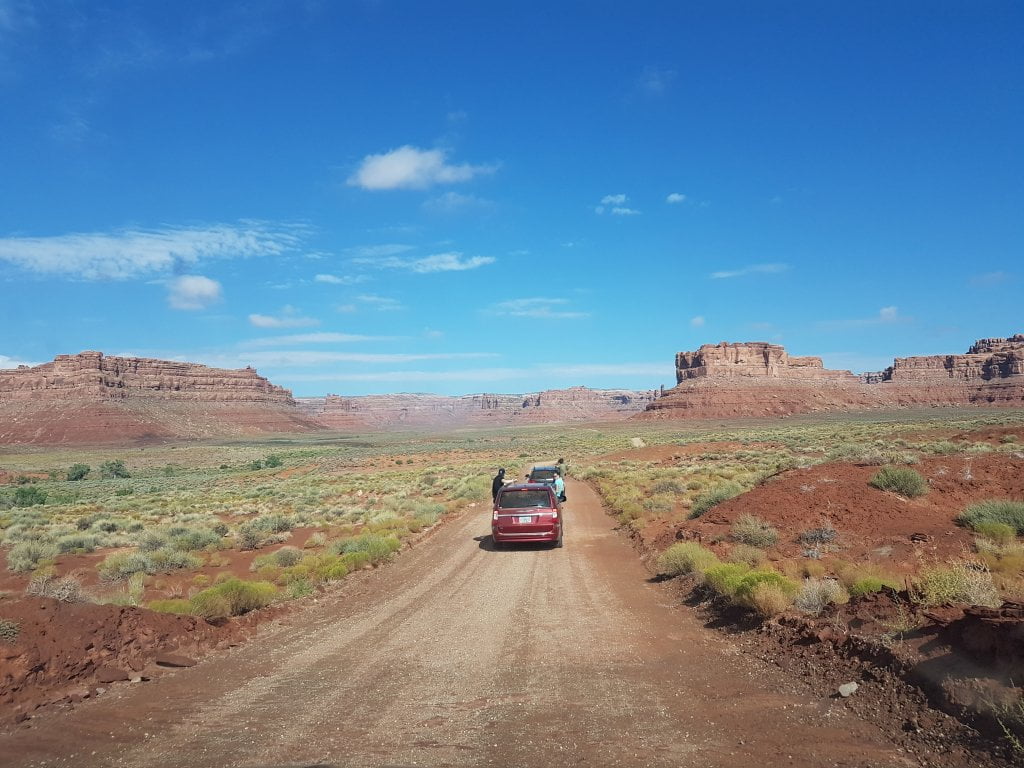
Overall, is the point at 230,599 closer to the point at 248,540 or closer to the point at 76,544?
the point at 248,540

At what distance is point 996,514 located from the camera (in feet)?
40.1

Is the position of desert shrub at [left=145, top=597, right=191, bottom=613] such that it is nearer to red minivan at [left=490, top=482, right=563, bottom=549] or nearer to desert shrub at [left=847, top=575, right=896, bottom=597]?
red minivan at [left=490, top=482, right=563, bottom=549]

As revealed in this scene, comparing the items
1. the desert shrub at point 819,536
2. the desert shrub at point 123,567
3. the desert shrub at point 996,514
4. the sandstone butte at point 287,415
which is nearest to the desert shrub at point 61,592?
the desert shrub at point 123,567

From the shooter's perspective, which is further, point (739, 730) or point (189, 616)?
point (189, 616)

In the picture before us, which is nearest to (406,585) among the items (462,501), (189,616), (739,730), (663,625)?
(189,616)

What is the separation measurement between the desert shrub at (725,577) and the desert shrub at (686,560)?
907mm

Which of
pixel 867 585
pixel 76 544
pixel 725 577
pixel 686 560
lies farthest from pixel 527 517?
pixel 76 544

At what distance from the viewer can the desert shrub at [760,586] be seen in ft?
27.9

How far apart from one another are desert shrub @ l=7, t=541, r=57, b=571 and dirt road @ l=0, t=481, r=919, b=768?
10.6 metres

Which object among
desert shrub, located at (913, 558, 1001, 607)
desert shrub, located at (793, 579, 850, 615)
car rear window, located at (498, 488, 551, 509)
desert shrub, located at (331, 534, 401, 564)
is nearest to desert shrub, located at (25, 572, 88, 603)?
desert shrub, located at (331, 534, 401, 564)

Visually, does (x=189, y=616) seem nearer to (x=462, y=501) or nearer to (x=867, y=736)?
(x=867, y=736)

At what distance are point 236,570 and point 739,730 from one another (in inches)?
517

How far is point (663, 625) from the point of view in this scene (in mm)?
9062

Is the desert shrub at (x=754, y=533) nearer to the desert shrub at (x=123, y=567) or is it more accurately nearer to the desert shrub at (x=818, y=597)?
the desert shrub at (x=818, y=597)
